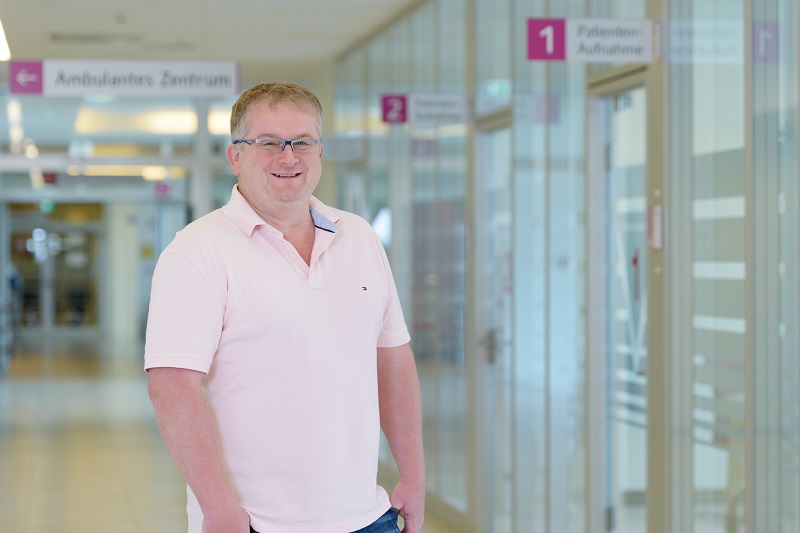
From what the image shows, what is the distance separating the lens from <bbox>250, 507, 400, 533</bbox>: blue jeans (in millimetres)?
2498

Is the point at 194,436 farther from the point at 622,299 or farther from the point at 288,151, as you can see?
the point at 622,299

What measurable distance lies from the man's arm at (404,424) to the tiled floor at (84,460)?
5456 mm

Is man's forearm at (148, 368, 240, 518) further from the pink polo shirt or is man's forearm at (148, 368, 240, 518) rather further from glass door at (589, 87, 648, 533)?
glass door at (589, 87, 648, 533)

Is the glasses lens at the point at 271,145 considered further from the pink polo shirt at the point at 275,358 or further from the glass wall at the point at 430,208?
the glass wall at the point at 430,208

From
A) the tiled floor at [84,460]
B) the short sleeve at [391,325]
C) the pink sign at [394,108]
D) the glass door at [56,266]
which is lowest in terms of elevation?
the tiled floor at [84,460]

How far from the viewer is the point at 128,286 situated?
27484 millimetres

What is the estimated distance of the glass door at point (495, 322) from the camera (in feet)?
23.9

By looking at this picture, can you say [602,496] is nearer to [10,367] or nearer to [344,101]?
[344,101]

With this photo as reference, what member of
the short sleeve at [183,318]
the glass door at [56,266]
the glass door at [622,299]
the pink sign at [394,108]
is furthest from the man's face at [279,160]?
the glass door at [56,266]

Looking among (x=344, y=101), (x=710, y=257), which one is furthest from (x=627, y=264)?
(x=344, y=101)

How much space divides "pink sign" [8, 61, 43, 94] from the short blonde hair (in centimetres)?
581

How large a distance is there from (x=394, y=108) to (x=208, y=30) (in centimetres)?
330

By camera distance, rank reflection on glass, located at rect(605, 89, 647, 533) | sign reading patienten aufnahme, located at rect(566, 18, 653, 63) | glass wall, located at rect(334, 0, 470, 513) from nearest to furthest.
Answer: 1. sign reading patienten aufnahme, located at rect(566, 18, 653, 63)
2. reflection on glass, located at rect(605, 89, 647, 533)
3. glass wall, located at rect(334, 0, 470, 513)

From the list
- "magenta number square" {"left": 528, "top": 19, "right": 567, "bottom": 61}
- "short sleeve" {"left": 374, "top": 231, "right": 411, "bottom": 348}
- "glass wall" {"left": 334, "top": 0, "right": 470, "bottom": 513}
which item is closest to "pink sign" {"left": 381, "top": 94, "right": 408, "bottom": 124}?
"glass wall" {"left": 334, "top": 0, "right": 470, "bottom": 513}
